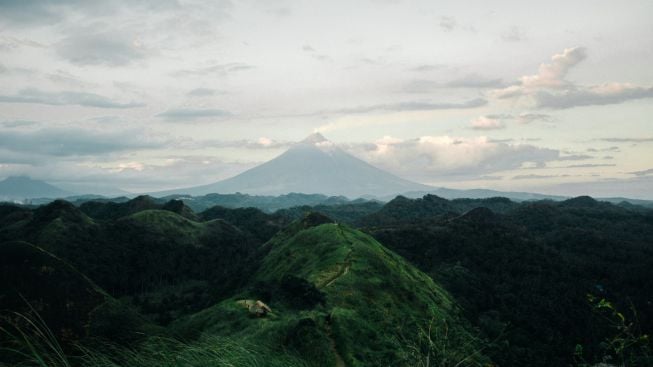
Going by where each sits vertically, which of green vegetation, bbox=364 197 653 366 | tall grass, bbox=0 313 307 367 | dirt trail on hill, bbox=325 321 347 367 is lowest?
green vegetation, bbox=364 197 653 366

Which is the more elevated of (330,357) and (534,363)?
(330,357)

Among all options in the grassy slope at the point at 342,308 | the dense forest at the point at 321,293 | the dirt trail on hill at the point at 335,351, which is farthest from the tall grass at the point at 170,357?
the dirt trail on hill at the point at 335,351

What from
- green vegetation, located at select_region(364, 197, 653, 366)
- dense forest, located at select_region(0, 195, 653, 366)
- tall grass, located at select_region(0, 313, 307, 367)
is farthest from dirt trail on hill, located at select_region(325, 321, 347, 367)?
tall grass, located at select_region(0, 313, 307, 367)

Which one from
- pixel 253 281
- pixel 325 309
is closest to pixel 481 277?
pixel 253 281

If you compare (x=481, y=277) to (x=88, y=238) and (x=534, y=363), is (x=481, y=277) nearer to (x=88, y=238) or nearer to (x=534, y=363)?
(x=534, y=363)

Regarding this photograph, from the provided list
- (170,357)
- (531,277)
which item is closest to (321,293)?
(170,357)

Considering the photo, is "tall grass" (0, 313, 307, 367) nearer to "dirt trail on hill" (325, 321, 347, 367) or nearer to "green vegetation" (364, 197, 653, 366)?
"dirt trail on hill" (325, 321, 347, 367)
